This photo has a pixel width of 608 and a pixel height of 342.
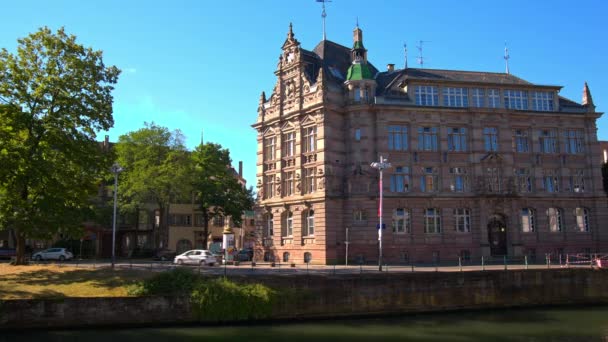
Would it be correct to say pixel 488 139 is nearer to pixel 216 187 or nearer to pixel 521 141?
pixel 521 141

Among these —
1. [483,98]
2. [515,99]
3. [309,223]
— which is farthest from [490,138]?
[309,223]

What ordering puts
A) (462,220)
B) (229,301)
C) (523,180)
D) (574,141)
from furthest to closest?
(574,141), (523,180), (462,220), (229,301)

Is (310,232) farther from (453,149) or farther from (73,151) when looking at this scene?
(73,151)

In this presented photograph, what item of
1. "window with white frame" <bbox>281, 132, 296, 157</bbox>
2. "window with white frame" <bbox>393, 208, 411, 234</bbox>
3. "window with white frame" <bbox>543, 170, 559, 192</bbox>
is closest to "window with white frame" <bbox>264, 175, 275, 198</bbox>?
"window with white frame" <bbox>281, 132, 296, 157</bbox>

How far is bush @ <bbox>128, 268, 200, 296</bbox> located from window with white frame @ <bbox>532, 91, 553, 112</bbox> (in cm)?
4311

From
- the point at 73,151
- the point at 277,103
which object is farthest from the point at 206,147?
the point at 73,151

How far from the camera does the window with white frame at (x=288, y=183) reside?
5491 centimetres

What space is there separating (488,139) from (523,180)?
19.2 ft

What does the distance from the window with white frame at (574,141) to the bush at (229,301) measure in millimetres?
41647

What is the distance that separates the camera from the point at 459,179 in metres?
52.3

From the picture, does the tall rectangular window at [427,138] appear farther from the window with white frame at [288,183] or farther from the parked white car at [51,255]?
the parked white car at [51,255]

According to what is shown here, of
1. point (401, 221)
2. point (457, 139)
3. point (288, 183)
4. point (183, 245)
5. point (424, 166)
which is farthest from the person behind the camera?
point (183, 245)

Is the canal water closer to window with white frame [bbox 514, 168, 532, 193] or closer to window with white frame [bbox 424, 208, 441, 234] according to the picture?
window with white frame [bbox 424, 208, 441, 234]

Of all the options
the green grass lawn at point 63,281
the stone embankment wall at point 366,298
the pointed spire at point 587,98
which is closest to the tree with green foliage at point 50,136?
the green grass lawn at point 63,281
